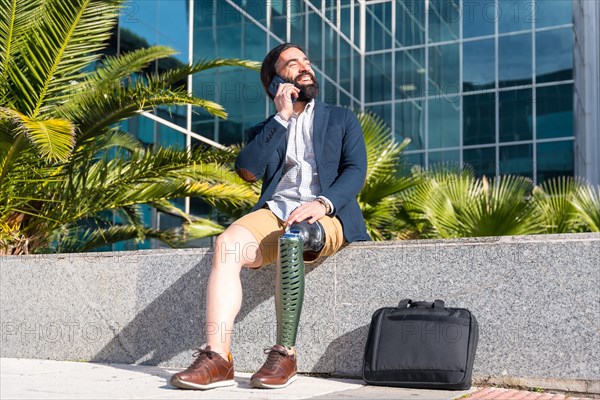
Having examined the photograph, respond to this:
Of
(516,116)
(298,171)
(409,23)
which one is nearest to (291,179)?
(298,171)

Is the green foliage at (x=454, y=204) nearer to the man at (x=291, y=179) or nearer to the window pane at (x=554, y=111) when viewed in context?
the man at (x=291, y=179)

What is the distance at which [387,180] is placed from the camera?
8.52 meters

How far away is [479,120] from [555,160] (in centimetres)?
233

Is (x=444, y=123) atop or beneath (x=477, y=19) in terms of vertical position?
beneath

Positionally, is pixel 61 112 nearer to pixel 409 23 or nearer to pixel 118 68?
pixel 118 68

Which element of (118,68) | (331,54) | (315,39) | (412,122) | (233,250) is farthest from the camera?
(412,122)

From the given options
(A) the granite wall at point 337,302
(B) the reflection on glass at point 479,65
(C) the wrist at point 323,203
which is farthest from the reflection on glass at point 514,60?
(C) the wrist at point 323,203

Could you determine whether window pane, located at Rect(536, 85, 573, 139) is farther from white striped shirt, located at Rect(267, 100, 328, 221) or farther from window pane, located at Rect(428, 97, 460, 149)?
white striped shirt, located at Rect(267, 100, 328, 221)

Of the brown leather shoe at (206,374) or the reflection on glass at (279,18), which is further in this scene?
the reflection on glass at (279,18)

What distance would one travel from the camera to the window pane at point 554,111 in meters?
21.5

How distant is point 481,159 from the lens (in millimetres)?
22453

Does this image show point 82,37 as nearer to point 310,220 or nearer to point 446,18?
point 310,220

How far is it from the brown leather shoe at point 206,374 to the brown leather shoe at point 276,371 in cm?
11

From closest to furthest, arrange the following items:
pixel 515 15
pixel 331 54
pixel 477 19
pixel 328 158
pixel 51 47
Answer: pixel 328 158, pixel 51 47, pixel 331 54, pixel 515 15, pixel 477 19
